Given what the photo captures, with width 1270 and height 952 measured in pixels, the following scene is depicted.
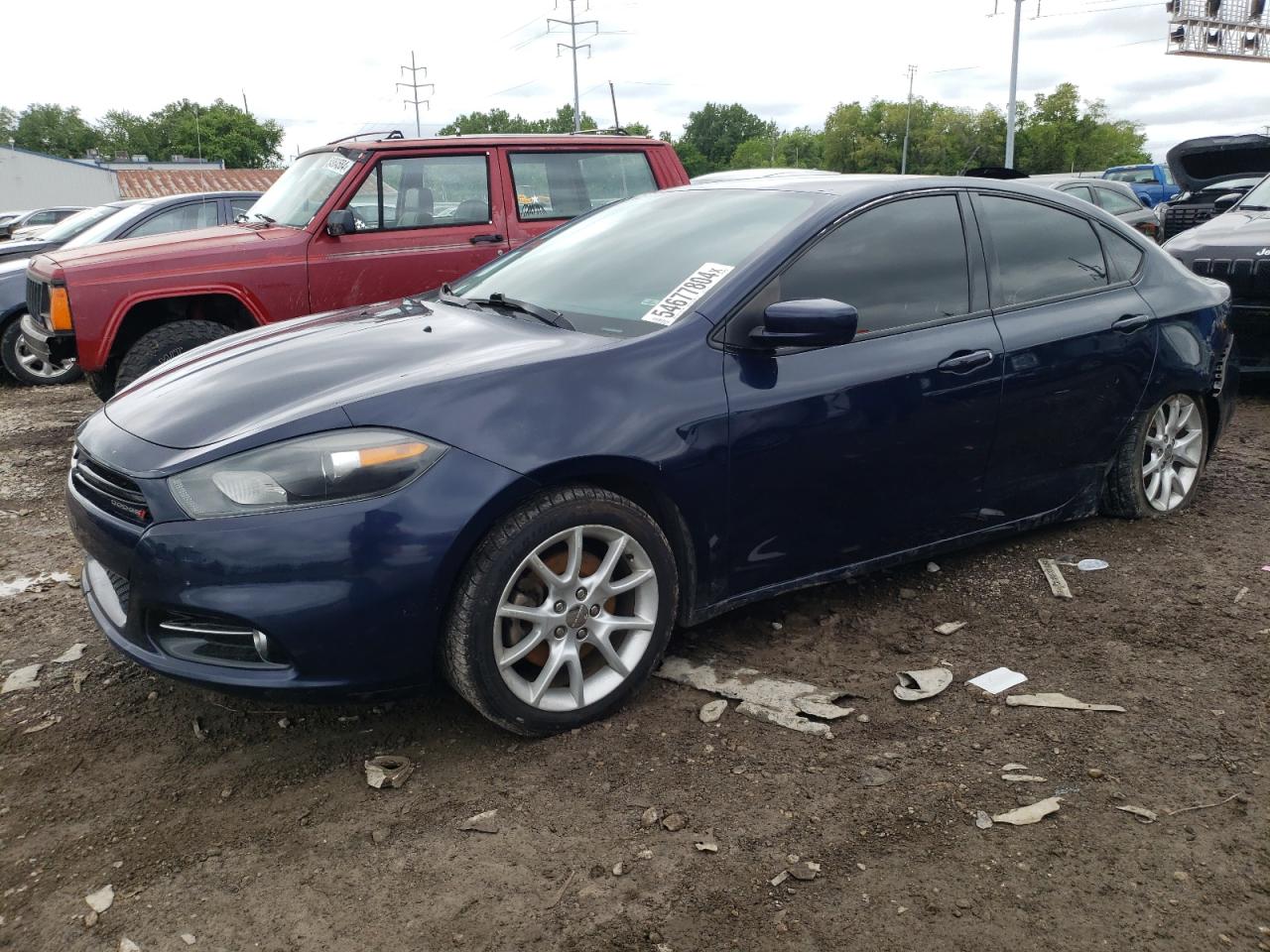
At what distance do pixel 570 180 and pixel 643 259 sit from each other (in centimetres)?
381

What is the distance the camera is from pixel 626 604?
306 centimetres

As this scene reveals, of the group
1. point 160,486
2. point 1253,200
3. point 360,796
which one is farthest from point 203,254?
point 1253,200

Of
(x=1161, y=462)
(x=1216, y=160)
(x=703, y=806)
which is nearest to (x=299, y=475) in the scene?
(x=703, y=806)

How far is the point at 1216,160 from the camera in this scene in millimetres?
11445

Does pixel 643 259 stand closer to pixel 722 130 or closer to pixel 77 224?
pixel 77 224

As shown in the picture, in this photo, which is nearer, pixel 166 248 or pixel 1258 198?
pixel 166 248

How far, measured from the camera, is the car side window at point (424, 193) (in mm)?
6648

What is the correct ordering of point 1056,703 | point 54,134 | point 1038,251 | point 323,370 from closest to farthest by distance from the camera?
point 323,370 → point 1056,703 → point 1038,251 → point 54,134

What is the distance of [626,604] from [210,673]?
3.71ft

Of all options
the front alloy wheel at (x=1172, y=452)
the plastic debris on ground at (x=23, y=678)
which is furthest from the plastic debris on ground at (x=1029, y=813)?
the plastic debris on ground at (x=23, y=678)

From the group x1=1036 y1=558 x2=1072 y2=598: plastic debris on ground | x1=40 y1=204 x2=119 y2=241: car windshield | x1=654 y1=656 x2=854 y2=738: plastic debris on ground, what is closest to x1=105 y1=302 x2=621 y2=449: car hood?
x1=654 y1=656 x2=854 y2=738: plastic debris on ground

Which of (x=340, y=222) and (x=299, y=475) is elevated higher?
(x=340, y=222)

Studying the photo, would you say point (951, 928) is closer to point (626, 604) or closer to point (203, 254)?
point (626, 604)

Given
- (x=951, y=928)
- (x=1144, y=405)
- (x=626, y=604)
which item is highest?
(x=1144, y=405)
